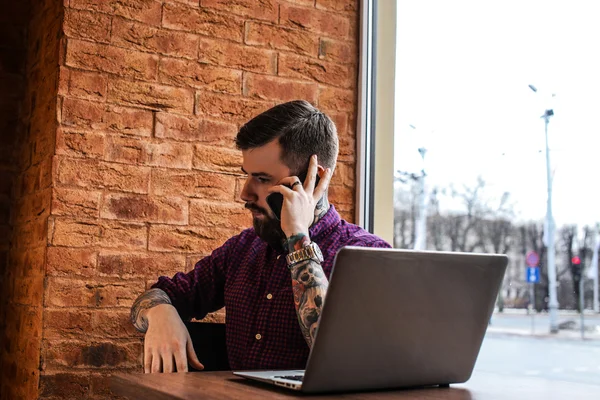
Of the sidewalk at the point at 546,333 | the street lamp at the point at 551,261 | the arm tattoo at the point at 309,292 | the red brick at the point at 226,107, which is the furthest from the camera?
the red brick at the point at 226,107

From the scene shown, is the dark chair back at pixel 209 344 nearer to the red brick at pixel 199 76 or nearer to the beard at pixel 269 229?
the beard at pixel 269 229

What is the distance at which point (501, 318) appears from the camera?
2211 mm

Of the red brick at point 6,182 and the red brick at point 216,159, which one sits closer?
the red brick at point 216,159

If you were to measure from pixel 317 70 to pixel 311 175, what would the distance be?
3.41 ft

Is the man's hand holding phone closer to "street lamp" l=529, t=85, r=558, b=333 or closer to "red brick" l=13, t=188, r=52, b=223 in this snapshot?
"street lamp" l=529, t=85, r=558, b=333

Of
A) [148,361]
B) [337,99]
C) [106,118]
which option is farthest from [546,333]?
[106,118]

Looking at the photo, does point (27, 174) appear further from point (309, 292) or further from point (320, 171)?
point (309, 292)

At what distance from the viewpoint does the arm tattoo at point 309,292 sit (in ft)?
5.21

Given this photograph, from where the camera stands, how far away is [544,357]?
2.10 meters

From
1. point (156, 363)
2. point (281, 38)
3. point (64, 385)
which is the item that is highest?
point (281, 38)

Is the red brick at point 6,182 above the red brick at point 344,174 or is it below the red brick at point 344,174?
below

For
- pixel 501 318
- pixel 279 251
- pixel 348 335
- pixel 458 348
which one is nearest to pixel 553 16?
pixel 501 318

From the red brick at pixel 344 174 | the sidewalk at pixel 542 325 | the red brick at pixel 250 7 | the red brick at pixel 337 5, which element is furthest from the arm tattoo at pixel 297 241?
the red brick at pixel 337 5

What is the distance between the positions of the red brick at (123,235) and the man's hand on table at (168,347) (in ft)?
2.28
